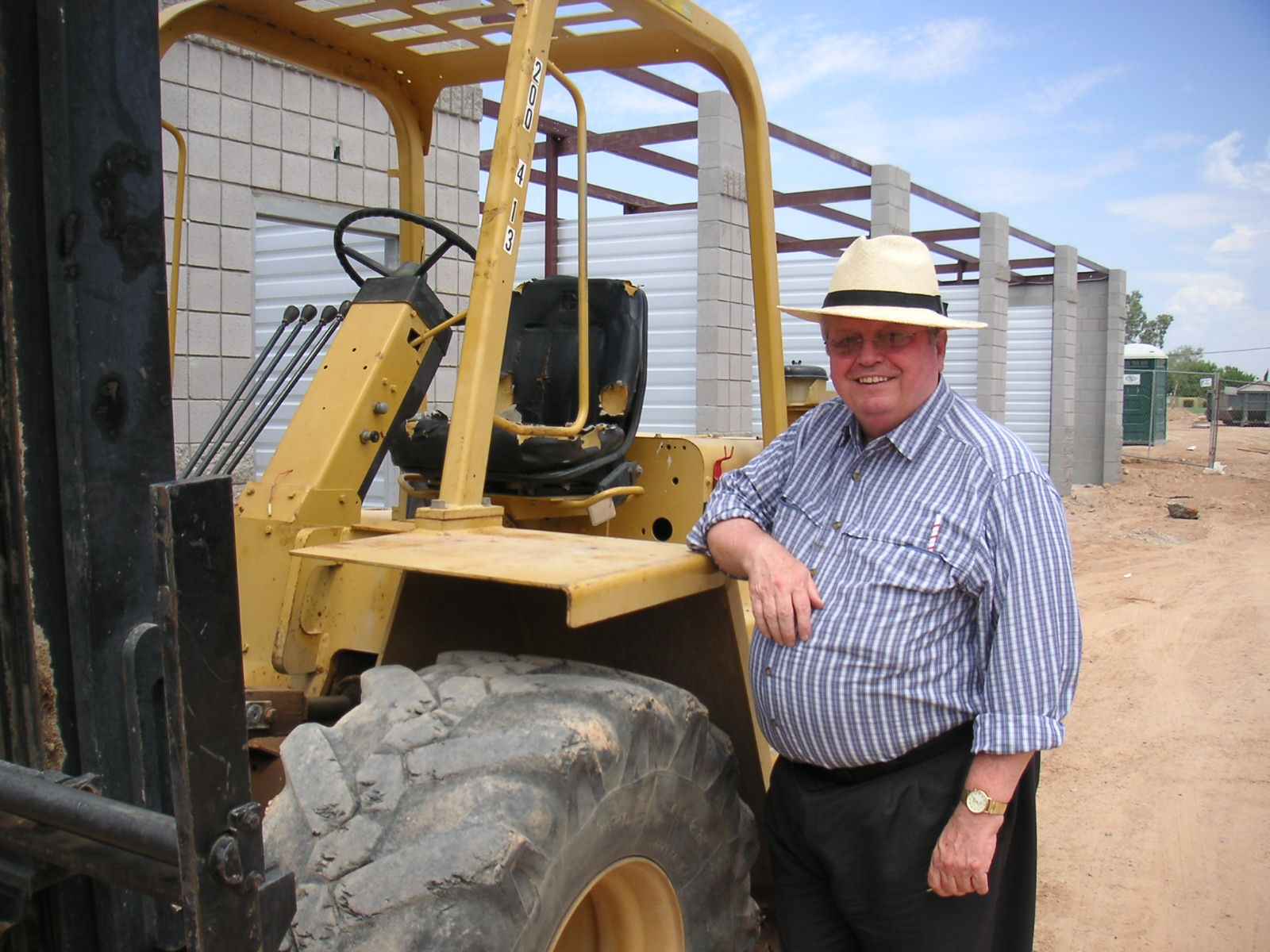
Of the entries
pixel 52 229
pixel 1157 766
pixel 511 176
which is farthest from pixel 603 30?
pixel 1157 766

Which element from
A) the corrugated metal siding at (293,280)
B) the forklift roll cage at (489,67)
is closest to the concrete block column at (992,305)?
the corrugated metal siding at (293,280)

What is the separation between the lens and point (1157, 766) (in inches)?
213

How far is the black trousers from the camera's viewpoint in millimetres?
2328

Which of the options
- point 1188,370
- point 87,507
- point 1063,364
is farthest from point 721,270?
point 1188,370

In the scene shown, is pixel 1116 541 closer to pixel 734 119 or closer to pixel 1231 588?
pixel 1231 588

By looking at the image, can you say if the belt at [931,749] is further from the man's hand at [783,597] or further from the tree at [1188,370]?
the tree at [1188,370]

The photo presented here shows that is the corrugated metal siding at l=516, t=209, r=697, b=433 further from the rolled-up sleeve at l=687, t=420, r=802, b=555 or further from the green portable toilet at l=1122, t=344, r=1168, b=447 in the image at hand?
the green portable toilet at l=1122, t=344, r=1168, b=447

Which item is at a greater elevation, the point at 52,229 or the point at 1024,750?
the point at 52,229

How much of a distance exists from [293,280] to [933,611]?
284 inches

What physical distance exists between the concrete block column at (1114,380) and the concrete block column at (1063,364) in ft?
4.84

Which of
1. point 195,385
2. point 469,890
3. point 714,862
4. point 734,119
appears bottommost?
point 714,862

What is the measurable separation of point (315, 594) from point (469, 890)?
128 cm

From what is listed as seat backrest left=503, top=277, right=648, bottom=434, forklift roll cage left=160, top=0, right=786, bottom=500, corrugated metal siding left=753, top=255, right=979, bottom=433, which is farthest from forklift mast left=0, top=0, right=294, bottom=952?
corrugated metal siding left=753, top=255, right=979, bottom=433

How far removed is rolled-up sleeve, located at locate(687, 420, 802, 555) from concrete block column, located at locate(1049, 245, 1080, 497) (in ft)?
57.4
